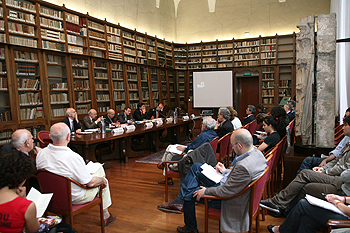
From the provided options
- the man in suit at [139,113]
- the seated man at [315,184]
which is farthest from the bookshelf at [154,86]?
the seated man at [315,184]

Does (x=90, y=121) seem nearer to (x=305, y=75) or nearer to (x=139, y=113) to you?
(x=139, y=113)

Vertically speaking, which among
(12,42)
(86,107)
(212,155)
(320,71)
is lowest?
(212,155)

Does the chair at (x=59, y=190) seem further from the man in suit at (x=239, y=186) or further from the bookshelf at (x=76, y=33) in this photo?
the bookshelf at (x=76, y=33)

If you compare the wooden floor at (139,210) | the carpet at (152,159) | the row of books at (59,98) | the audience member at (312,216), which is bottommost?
the wooden floor at (139,210)

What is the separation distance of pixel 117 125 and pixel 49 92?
6.69 ft

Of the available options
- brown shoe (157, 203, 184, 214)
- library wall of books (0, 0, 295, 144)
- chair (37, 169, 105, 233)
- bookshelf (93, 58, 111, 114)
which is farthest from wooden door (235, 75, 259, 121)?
chair (37, 169, 105, 233)

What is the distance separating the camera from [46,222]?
185 cm

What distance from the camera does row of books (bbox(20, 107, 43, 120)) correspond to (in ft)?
19.5

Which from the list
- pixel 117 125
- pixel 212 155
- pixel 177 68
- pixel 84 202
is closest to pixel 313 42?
pixel 212 155

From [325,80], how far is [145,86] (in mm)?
7448

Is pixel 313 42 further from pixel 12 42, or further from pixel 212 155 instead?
pixel 12 42

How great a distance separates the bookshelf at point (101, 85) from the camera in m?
8.03

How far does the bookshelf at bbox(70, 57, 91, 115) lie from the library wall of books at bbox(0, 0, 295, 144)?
0.03 meters

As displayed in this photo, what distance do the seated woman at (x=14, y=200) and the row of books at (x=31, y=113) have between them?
4.90m
